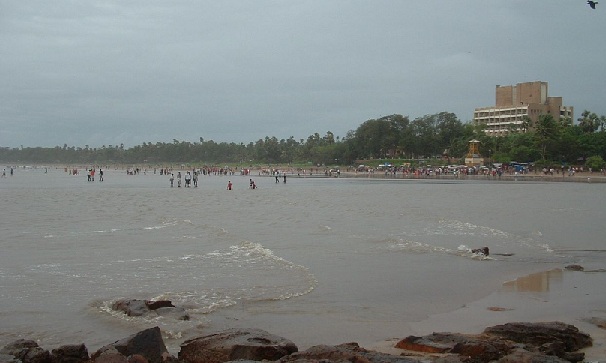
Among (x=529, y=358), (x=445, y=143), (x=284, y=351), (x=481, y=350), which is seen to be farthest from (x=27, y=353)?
(x=445, y=143)

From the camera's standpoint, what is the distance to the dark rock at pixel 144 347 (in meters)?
7.13

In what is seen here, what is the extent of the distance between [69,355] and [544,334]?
5.93 metres

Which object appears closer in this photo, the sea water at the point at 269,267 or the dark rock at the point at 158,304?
the sea water at the point at 269,267

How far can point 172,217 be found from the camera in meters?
28.4

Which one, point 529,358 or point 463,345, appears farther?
point 463,345

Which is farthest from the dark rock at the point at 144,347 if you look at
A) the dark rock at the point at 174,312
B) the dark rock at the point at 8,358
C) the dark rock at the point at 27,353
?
the dark rock at the point at 174,312

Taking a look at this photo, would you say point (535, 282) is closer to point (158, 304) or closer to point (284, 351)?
point (284, 351)

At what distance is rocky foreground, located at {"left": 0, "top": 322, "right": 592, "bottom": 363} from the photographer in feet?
22.5

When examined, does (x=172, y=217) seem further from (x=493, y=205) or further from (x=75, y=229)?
(x=493, y=205)

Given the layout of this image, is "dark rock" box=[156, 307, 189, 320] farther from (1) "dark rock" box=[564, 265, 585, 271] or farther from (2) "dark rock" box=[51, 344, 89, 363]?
(1) "dark rock" box=[564, 265, 585, 271]

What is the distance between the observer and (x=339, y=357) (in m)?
6.81

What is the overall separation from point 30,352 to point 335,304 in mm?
5448

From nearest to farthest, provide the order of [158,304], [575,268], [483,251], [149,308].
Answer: [149,308] → [158,304] → [575,268] → [483,251]

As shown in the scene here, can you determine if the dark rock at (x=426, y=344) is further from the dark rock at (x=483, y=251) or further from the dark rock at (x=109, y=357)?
the dark rock at (x=483, y=251)
